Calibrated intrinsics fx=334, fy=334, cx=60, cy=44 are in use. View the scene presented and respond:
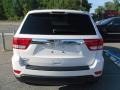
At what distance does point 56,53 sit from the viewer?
6.31 metres

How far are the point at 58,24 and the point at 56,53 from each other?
2.12 feet

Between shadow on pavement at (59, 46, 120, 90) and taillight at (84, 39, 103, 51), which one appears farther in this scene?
shadow on pavement at (59, 46, 120, 90)

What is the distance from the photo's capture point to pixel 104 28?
55.8ft

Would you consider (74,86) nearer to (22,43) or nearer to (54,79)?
(54,79)

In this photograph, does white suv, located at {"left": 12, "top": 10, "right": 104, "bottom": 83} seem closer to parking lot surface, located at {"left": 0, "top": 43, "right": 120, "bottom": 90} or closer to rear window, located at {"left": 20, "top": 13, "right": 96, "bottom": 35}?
rear window, located at {"left": 20, "top": 13, "right": 96, "bottom": 35}

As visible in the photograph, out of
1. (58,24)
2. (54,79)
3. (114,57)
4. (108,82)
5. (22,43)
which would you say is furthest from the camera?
(114,57)

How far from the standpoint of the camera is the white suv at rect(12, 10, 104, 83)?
20.5 feet

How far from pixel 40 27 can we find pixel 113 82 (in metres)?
2.74

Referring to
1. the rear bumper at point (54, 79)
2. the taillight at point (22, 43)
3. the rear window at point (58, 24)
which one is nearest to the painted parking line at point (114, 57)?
the rear window at point (58, 24)

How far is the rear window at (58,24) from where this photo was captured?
646 cm

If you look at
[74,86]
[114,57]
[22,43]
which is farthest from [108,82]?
[114,57]

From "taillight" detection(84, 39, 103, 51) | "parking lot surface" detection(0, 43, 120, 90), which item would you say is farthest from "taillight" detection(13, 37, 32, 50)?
"parking lot surface" detection(0, 43, 120, 90)

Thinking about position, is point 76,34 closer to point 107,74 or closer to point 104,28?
point 107,74

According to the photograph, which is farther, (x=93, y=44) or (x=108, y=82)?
(x=108, y=82)
